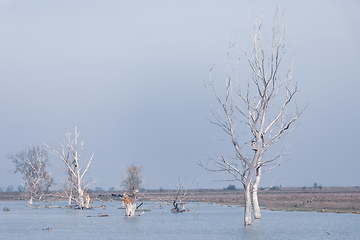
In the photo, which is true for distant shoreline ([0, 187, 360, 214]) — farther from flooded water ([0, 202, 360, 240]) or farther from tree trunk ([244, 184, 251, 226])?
tree trunk ([244, 184, 251, 226])

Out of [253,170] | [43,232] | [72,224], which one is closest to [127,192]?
[72,224]

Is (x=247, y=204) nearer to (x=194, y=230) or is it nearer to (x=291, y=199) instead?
(x=194, y=230)

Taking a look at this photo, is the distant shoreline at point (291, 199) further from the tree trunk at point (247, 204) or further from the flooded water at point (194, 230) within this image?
the tree trunk at point (247, 204)

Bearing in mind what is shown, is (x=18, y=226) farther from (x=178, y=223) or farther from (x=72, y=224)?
(x=178, y=223)

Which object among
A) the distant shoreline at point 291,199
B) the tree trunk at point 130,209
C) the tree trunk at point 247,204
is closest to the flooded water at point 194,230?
the tree trunk at point 247,204

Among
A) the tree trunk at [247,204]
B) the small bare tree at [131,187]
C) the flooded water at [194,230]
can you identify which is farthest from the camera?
the small bare tree at [131,187]

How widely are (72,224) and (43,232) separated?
5.84 m

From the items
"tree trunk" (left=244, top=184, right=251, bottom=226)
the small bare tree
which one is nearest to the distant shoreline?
the small bare tree

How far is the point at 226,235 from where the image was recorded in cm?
3000

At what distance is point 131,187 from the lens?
152ft

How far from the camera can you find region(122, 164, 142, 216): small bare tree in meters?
45.5

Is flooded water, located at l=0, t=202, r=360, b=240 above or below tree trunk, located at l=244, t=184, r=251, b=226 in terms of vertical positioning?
below

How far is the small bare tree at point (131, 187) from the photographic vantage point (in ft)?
149

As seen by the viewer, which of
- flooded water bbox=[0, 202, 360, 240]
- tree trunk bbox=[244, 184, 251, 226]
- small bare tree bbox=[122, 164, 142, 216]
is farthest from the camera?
small bare tree bbox=[122, 164, 142, 216]
